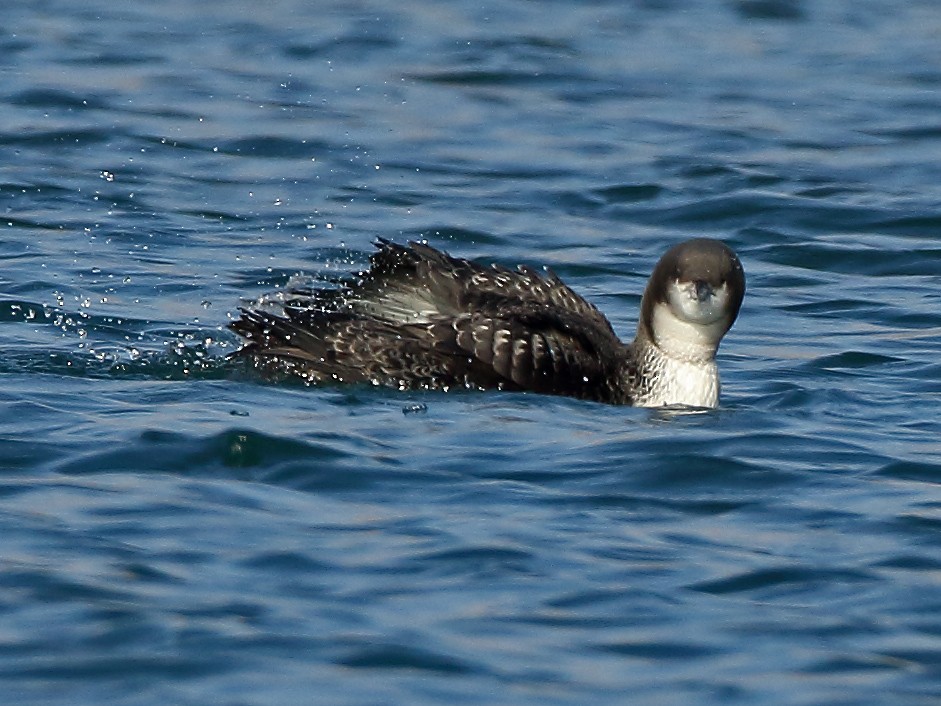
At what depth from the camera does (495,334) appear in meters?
9.06

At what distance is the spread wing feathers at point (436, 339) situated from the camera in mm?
9039

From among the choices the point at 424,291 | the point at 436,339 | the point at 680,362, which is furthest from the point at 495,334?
the point at 680,362

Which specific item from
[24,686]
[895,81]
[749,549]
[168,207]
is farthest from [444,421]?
[895,81]

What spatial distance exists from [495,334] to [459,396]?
29cm

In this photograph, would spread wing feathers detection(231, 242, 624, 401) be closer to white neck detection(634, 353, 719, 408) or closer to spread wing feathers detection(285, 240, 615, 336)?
spread wing feathers detection(285, 240, 615, 336)

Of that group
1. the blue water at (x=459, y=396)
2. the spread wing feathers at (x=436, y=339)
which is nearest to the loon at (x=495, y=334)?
the spread wing feathers at (x=436, y=339)

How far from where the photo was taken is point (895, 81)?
17922 millimetres

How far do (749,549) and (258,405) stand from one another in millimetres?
2449

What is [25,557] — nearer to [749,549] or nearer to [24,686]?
[24,686]

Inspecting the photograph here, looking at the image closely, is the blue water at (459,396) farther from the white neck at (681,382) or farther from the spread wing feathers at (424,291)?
the spread wing feathers at (424,291)

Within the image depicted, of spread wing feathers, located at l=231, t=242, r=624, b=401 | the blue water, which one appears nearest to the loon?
spread wing feathers, located at l=231, t=242, r=624, b=401

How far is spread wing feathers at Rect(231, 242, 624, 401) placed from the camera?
356 inches

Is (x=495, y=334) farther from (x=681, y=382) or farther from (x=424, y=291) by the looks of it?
(x=681, y=382)

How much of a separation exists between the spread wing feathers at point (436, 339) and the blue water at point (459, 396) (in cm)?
12
